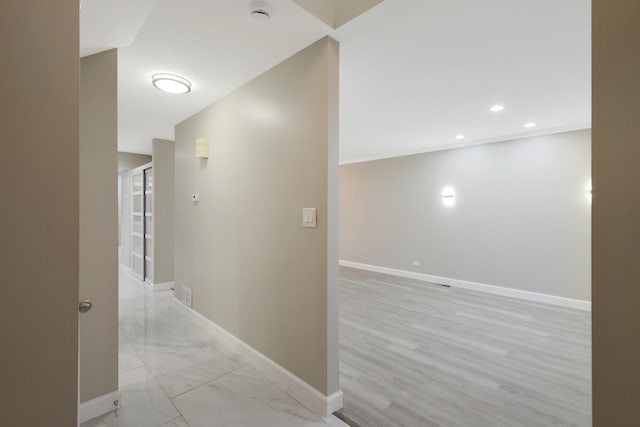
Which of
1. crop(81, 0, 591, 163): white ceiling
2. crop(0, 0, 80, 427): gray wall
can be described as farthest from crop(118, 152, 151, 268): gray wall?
crop(0, 0, 80, 427): gray wall

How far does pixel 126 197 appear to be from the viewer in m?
6.12

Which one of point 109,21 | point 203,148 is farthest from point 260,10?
point 203,148

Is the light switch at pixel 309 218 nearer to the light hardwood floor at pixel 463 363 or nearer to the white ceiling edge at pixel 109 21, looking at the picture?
the light hardwood floor at pixel 463 363

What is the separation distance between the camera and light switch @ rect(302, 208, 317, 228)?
1.90m

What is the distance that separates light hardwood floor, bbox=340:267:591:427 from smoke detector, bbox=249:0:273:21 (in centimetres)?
248

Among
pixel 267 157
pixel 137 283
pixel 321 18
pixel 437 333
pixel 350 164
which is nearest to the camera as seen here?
pixel 321 18

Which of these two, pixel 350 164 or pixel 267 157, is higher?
pixel 350 164

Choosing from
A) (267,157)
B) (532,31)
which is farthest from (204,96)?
(532,31)

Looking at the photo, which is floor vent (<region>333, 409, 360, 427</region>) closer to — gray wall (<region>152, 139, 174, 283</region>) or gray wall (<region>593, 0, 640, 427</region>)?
gray wall (<region>593, 0, 640, 427</region>)

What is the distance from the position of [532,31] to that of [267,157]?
199 centimetres

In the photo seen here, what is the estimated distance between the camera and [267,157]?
91.3 inches

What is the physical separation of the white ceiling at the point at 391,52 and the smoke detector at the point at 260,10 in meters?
0.04

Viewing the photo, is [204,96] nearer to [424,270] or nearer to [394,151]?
[394,151]

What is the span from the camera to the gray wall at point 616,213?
802 mm
